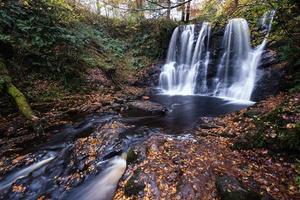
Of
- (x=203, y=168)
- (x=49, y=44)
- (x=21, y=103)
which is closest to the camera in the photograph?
(x=203, y=168)

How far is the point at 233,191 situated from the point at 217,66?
9.20 meters

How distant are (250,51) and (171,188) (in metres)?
9.12

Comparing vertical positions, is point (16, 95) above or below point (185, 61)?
below

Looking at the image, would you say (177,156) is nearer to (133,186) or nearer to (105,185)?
(133,186)

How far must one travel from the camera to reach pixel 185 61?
12.9m

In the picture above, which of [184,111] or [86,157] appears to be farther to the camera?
[184,111]

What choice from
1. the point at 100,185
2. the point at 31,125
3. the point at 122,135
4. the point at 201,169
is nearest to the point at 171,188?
the point at 201,169

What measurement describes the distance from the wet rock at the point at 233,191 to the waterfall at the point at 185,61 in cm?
852

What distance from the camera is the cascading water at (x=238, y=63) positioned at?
947 cm

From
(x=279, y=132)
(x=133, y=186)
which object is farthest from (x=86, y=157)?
(x=279, y=132)

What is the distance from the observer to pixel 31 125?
235 inches

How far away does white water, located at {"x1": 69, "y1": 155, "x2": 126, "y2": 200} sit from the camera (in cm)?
353

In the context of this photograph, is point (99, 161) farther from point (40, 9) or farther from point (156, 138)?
point (40, 9)

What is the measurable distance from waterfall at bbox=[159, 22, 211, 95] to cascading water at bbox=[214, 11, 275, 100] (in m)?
1.06
